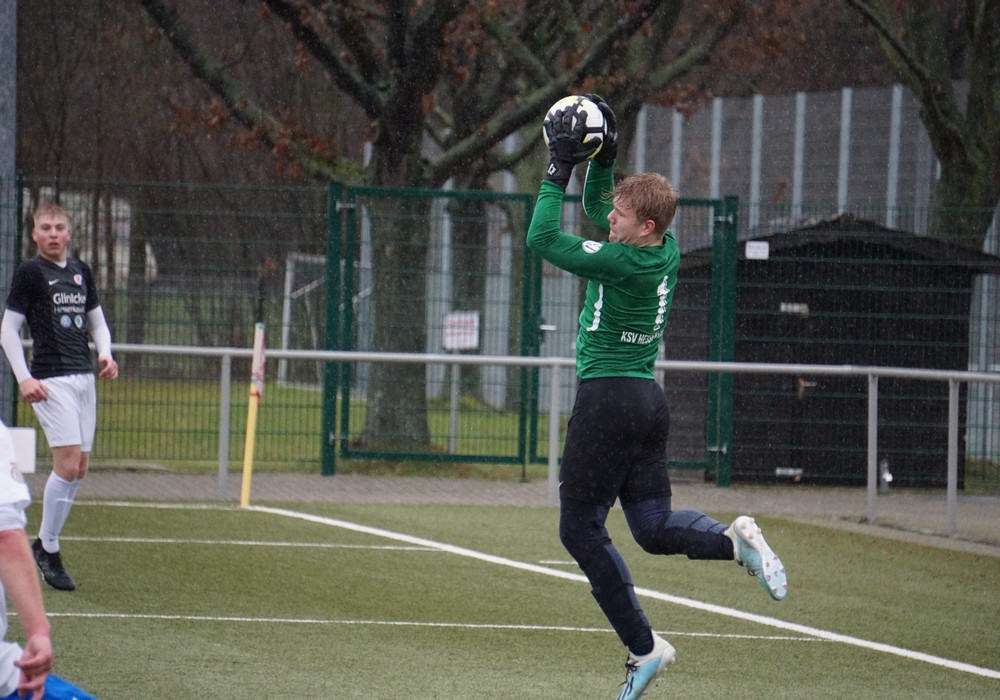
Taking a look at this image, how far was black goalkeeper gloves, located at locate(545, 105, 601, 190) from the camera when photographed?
4898 millimetres

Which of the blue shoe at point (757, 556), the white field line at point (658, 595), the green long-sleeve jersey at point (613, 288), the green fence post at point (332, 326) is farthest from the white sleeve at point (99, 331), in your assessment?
the green fence post at point (332, 326)

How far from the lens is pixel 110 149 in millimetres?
26656

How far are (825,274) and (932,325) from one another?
1100 mm

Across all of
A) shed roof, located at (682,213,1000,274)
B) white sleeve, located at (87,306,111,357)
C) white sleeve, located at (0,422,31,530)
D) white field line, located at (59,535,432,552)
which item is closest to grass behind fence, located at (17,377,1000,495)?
shed roof, located at (682,213,1000,274)

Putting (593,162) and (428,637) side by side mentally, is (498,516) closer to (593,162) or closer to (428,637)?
(428,637)

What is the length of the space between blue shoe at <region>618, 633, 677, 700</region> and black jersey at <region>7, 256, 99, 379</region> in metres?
3.75

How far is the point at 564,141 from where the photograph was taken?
4.90 m

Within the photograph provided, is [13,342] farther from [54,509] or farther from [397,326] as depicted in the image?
[397,326]

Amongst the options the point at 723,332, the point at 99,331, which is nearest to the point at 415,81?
the point at 723,332

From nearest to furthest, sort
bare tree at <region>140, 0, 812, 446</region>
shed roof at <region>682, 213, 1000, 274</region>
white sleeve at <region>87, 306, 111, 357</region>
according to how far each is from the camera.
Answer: white sleeve at <region>87, 306, 111, 357</region>, shed roof at <region>682, 213, 1000, 274</region>, bare tree at <region>140, 0, 812, 446</region>

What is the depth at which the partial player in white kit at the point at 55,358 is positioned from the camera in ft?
23.4

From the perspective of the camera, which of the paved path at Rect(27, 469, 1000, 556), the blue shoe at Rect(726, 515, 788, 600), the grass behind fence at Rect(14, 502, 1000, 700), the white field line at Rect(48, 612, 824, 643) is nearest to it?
the blue shoe at Rect(726, 515, 788, 600)

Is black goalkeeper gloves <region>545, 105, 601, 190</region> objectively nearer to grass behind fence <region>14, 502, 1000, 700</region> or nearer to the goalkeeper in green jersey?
the goalkeeper in green jersey

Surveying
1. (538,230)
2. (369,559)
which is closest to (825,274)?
(369,559)
